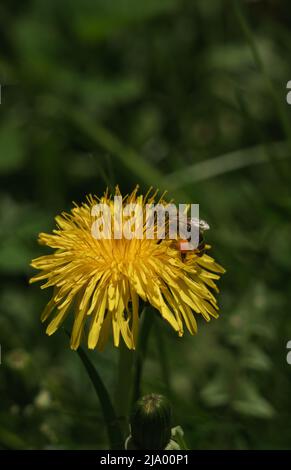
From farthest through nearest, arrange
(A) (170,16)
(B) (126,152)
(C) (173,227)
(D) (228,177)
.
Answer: (A) (170,16) < (D) (228,177) < (B) (126,152) < (C) (173,227)

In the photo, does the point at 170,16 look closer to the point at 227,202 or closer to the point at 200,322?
the point at 227,202

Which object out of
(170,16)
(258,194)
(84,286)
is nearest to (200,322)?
(258,194)

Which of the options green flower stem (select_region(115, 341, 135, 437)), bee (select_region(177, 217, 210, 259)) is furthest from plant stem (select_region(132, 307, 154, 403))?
bee (select_region(177, 217, 210, 259))

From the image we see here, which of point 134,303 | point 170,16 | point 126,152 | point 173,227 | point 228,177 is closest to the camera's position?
point 134,303

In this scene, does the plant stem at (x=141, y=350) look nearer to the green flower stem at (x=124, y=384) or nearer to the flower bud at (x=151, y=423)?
the green flower stem at (x=124, y=384)

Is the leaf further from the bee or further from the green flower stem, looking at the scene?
the bee

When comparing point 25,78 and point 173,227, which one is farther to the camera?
point 25,78

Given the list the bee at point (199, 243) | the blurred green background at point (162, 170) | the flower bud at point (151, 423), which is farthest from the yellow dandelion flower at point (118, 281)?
the blurred green background at point (162, 170)
